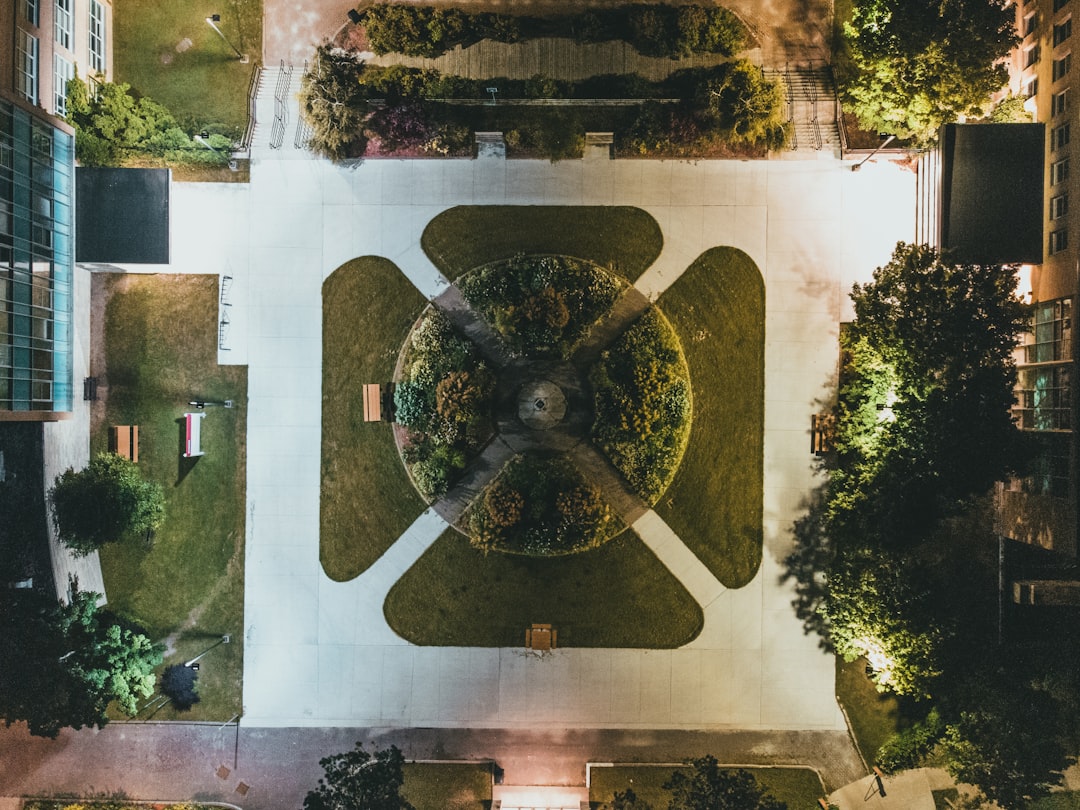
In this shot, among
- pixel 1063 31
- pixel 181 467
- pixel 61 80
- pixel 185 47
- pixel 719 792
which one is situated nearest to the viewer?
pixel 719 792

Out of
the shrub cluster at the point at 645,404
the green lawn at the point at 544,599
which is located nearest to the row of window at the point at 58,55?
the green lawn at the point at 544,599

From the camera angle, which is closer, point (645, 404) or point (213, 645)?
point (645, 404)

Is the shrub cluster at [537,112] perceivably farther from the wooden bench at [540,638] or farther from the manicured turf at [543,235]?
the wooden bench at [540,638]

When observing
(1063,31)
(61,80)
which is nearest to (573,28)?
(1063,31)

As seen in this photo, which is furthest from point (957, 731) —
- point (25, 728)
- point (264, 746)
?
point (25, 728)

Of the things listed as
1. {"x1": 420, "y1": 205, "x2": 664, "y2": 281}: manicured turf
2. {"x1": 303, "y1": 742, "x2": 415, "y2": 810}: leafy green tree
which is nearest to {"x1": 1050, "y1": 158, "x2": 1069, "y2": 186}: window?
{"x1": 420, "y1": 205, "x2": 664, "y2": 281}: manicured turf

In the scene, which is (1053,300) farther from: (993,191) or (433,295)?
(433,295)
